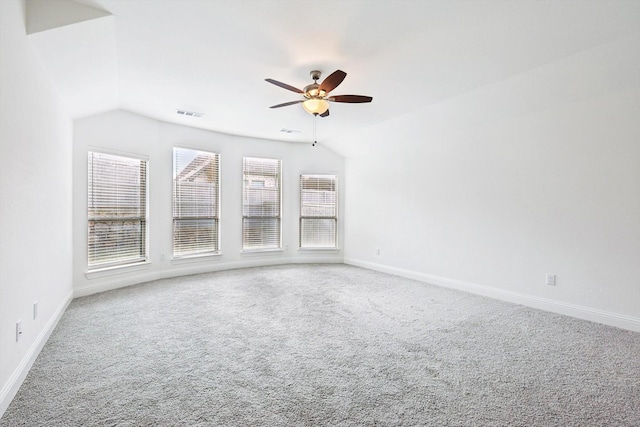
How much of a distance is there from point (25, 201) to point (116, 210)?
2.35m

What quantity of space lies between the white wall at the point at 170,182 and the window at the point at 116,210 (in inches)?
4.2

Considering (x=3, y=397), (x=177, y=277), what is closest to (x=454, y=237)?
(x=177, y=277)

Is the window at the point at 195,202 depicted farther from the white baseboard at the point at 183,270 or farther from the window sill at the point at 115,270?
the window sill at the point at 115,270

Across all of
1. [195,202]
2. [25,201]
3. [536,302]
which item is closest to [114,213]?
[195,202]

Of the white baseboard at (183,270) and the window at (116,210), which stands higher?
the window at (116,210)

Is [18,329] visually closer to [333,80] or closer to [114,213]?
[114,213]

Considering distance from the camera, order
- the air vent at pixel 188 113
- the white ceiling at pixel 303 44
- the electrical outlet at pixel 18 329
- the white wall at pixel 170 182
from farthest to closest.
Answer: the air vent at pixel 188 113, the white wall at pixel 170 182, the white ceiling at pixel 303 44, the electrical outlet at pixel 18 329

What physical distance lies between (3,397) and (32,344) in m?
0.70

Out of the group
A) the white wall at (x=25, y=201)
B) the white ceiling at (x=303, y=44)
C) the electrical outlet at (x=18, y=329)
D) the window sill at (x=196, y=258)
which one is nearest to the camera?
the white wall at (x=25, y=201)

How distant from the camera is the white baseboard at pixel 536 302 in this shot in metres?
3.17

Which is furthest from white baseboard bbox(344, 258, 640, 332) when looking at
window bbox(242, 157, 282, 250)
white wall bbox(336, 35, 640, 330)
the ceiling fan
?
the ceiling fan

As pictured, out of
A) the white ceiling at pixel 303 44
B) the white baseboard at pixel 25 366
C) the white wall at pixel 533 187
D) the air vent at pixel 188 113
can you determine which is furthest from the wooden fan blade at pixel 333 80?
the white baseboard at pixel 25 366

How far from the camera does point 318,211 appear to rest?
6660mm

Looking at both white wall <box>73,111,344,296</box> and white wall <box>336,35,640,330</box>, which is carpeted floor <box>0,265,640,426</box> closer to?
white wall <box>336,35,640,330</box>
